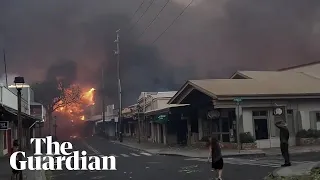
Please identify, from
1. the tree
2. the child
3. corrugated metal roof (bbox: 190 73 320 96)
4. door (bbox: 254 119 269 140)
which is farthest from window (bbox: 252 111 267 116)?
the tree

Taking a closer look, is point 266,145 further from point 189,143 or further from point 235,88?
point 189,143

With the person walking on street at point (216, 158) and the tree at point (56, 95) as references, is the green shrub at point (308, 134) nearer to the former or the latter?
the person walking on street at point (216, 158)

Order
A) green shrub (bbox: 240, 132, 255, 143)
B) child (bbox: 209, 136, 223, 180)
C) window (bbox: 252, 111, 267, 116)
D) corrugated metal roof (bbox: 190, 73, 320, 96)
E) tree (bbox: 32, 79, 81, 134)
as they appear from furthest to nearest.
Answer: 1. tree (bbox: 32, 79, 81, 134)
2. window (bbox: 252, 111, 267, 116)
3. corrugated metal roof (bbox: 190, 73, 320, 96)
4. green shrub (bbox: 240, 132, 255, 143)
5. child (bbox: 209, 136, 223, 180)

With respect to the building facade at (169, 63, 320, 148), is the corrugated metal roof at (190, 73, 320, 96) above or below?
above

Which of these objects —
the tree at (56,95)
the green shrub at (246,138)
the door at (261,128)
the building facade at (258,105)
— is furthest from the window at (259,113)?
the tree at (56,95)

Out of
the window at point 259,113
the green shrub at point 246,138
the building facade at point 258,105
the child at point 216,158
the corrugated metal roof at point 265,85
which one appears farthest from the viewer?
the window at point 259,113

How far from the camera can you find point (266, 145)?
32094 mm

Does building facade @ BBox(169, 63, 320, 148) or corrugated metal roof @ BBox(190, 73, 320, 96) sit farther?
corrugated metal roof @ BBox(190, 73, 320, 96)

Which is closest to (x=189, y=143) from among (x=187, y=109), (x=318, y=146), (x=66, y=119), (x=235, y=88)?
(x=187, y=109)

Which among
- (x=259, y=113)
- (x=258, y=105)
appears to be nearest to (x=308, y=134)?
(x=259, y=113)

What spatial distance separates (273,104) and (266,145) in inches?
117

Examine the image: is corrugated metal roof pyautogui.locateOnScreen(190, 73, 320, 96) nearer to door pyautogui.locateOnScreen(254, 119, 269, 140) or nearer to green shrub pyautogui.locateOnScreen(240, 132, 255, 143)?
door pyautogui.locateOnScreen(254, 119, 269, 140)

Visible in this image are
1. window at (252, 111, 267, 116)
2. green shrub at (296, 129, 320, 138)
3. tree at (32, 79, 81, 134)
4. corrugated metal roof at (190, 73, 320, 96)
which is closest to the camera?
green shrub at (296, 129, 320, 138)

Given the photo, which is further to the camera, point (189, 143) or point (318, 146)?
point (189, 143)
